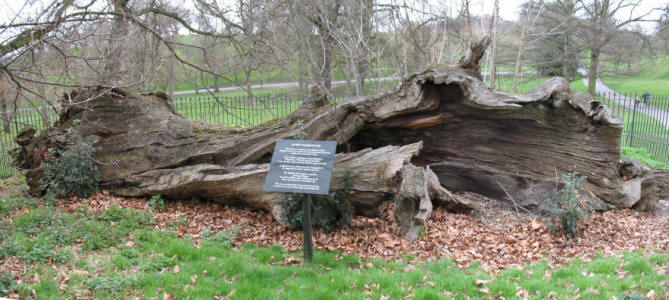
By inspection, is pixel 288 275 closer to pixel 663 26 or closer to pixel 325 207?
pixel 325 207

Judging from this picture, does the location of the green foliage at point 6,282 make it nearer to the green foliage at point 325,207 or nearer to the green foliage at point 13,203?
the green foliage at point 13,203

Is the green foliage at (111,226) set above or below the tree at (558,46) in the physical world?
below

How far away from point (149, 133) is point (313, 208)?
148 inches

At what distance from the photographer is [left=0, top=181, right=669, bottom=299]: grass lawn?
180 inches

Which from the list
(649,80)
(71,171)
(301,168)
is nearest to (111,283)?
(301,168)

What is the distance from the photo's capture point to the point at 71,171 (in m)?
7.70

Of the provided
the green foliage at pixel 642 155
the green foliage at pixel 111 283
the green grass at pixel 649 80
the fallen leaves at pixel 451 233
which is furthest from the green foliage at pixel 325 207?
the green grass at pixel 649 80

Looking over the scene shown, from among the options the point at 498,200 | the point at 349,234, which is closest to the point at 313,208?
the point at 349,234

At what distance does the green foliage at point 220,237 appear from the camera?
6.07 meters

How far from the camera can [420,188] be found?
6.38 meters

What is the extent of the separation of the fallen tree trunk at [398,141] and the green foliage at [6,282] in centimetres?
216

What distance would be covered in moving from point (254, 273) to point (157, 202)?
11.1 ft

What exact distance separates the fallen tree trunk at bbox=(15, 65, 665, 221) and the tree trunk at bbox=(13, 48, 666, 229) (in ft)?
0.06

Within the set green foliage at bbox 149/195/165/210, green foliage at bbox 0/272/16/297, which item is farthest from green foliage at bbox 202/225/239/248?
green foliage at bbox 0/272/16/297
